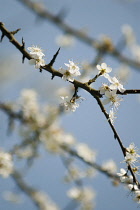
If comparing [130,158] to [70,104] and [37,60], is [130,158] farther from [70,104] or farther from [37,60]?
[37,60]

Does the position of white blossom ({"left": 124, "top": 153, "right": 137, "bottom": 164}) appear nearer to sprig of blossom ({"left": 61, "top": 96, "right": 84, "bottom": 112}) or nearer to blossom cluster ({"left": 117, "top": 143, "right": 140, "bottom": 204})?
blossom cluster ({"left": 117, "top": 143, "right": 140, "bottom": 204})

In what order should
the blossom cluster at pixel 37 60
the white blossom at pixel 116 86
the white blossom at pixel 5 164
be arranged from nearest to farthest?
the white blossom at pixel 116 86
the blossom cluster at pixel 37 60
the white blossom at pixel 5 164

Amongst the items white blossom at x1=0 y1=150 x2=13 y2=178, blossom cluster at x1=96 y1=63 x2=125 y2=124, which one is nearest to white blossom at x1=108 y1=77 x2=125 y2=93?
blossom cluster at x1=96 y1=63 x2=125 y2=124

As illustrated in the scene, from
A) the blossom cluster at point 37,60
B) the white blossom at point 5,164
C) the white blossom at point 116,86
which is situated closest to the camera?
the white blossom at point 116,86

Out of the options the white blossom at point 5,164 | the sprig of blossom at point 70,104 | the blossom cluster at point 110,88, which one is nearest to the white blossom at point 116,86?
the blossom cluster at point 110,88

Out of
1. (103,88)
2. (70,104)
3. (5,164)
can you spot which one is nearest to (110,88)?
(103,88)

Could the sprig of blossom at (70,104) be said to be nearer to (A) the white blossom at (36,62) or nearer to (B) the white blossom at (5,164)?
(A) the white blossom at (36,62)
